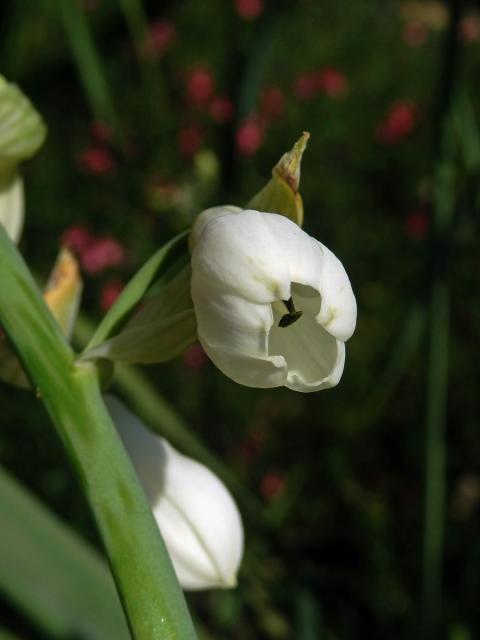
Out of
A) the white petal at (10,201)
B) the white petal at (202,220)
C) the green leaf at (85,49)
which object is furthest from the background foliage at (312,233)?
the white petal at (202,220)

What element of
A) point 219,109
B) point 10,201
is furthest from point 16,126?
point 219,109

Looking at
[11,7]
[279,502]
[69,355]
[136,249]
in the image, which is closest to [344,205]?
[136,249]

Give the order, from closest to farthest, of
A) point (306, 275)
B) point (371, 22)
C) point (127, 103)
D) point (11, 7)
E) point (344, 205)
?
point (306, 275), point (11, 7), point (344, 205), point (127, 103), point (371, 22)

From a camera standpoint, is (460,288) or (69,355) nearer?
(69,355)

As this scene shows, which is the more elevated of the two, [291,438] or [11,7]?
[11,7]

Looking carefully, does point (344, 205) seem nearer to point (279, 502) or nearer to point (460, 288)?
point (460, 288)

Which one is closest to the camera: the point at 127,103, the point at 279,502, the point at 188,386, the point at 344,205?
the point at 279,502

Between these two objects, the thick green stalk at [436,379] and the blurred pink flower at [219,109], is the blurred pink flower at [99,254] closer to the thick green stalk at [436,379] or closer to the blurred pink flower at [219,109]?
the blurred pink flower at [219,109]

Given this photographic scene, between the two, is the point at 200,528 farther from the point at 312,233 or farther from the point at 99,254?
the point at 312,233
